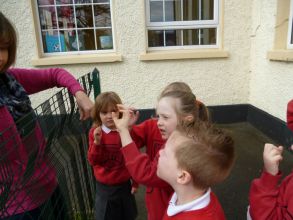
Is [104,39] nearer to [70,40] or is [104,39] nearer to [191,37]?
[70,40]

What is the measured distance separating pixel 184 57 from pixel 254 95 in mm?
1453

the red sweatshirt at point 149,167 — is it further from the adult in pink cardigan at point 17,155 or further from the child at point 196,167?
the adult in pink cardigan at point 17,155

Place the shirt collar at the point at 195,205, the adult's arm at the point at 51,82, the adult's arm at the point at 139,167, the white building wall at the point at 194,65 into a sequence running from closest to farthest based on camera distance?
the shirt collar at the point at 195,205 → the adult's arm at the point at 139,167 → the adult's arm at the point at 51,82 → the white building wall at the point at 194,65

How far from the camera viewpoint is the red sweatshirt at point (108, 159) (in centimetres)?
194

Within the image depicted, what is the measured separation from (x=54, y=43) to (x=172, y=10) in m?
2.21

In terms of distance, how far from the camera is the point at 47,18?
4910 mm

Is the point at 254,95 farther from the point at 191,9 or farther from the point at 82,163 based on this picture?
the point at 82,163

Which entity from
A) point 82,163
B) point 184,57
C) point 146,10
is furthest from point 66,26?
point 82,163

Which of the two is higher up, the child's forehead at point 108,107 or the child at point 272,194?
the child's forehead at point 108,107

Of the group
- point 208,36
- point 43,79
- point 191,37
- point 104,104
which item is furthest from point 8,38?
point 208,36

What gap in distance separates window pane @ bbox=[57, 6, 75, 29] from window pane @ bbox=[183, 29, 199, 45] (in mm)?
2045

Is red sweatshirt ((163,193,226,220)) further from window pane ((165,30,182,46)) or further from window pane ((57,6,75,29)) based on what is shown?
window pane ((57,6,75,29))

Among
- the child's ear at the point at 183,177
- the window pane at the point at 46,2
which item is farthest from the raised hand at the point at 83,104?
the window pane at the point at 46,2

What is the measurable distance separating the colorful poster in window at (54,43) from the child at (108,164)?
3.44 meters
